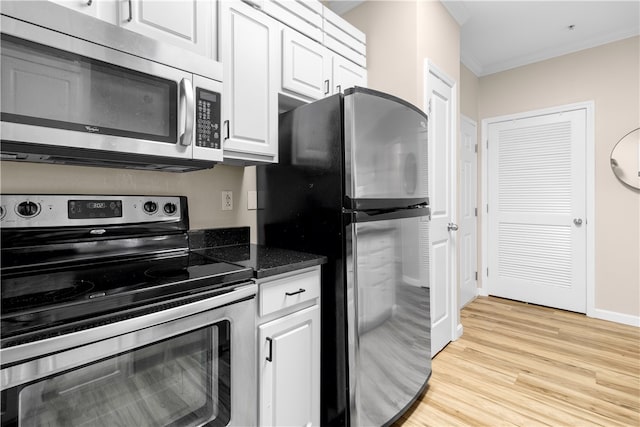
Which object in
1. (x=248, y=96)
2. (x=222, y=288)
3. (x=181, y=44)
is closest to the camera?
(x=222, y=288)

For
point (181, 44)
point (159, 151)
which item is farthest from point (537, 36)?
point (159, 151)

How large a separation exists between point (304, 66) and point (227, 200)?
894 mm

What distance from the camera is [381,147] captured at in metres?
A: 1.52

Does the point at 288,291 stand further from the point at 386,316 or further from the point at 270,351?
the point at 386,316

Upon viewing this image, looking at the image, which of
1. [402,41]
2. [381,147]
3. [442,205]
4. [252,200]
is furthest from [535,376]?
[402,41]

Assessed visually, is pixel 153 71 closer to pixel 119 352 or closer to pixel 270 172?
pixel 270 172

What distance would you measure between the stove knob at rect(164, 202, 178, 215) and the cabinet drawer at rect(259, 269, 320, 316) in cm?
65

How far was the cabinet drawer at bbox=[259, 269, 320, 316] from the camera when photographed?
1.25 meters

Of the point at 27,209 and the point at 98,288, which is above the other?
the point at 27,209

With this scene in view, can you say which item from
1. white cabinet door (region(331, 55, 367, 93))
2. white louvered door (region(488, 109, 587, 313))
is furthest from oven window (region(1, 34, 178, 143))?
Answer: white louvered door (region(488, 109, 587, 313))

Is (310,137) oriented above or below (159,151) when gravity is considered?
above

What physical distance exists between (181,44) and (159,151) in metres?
0.50

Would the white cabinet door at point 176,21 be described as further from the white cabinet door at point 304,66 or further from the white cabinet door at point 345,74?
the white cabinet door at point 345,74

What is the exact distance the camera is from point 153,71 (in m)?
1.14
